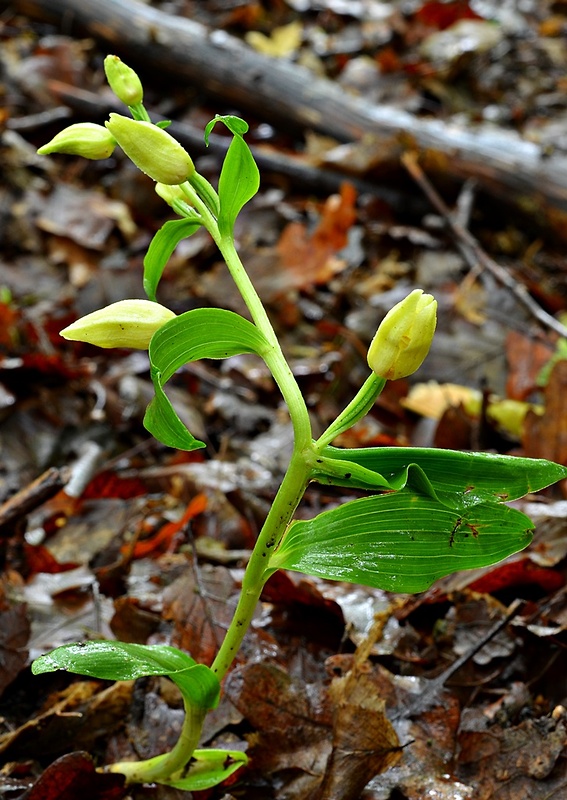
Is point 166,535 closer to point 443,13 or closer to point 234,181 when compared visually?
point 234,181

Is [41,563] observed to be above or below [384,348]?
below

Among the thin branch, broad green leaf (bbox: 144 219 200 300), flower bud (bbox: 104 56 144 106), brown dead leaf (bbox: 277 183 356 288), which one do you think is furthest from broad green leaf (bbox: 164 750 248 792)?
brown dead leaf (bbox: 277 183 356 288)

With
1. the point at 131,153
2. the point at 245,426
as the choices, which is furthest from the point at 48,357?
the point at 131,153

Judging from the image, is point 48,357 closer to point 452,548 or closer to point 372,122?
point 452,548

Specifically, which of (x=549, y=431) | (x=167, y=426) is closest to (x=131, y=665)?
(x=167, y=426)

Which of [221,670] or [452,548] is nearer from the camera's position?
[452,548]

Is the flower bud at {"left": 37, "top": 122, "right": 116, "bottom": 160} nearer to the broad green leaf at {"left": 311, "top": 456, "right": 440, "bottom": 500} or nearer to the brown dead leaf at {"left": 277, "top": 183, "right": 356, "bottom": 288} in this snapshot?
the broad green leaf at {"left": 311, "top": 456, "right": 440, "bottom": 500}

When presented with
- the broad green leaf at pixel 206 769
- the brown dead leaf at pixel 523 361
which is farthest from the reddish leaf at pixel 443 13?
the broad green leaf at pixel 206 769

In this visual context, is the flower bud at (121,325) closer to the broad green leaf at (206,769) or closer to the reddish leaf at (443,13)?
the broad green leaf at (206,769)
